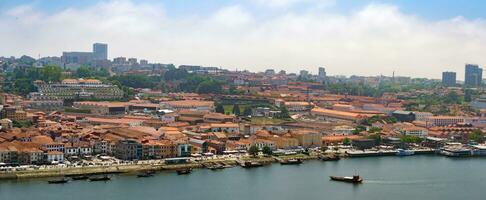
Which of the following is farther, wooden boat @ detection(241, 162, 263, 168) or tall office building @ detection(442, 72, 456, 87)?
tall office building @ detection(442, 72, 456, 87)

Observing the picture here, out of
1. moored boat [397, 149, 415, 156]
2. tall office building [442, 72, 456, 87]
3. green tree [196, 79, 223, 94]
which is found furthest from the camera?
tall office building [442, 72, 456, 87]

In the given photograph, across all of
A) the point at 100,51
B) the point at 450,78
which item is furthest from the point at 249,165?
the point at 100,51

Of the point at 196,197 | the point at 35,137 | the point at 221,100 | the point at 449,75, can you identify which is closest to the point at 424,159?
the point at 196,197

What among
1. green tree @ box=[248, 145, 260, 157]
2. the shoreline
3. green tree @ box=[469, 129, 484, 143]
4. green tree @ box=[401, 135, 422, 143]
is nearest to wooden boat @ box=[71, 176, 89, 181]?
the shoreline

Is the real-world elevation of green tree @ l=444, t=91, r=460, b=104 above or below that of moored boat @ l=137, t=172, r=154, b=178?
above

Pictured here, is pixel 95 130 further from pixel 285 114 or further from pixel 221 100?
pixel 221 100

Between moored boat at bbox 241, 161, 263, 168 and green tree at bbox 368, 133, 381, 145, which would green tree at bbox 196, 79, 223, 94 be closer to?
green tree at bbox 368, 133, 381, 145

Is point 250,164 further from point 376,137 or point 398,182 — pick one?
point 376,137

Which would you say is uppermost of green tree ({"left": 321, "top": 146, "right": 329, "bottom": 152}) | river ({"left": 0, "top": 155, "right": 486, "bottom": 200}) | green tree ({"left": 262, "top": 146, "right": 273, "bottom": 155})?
green tree ({"left": 262, "top": 146, "right": 273, "bottom": 155})
